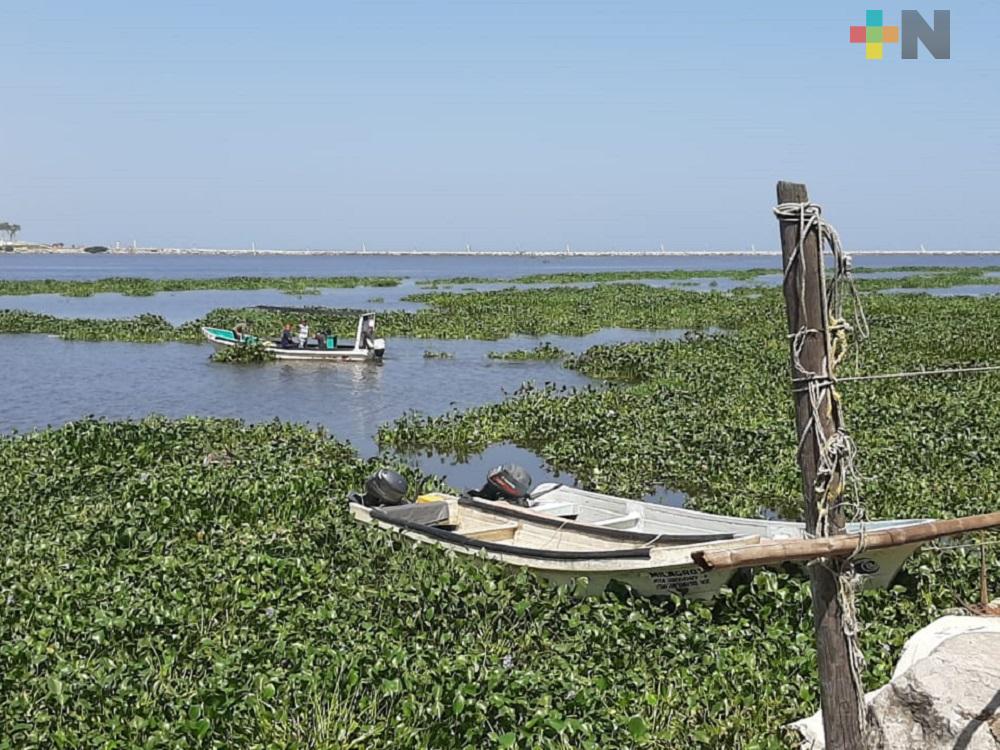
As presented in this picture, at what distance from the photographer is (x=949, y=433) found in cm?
1512

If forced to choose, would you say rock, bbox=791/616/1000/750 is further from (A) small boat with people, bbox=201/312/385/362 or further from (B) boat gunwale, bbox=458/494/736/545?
(A) small boat with people, bbox=201/312/385/362

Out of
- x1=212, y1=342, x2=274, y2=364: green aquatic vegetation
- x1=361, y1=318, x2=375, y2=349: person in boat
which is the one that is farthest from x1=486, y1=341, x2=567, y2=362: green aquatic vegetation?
x1=212, y1=342, x2=274, y2=364: green aquatic vegetation

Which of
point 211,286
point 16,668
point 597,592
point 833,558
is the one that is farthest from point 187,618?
point 211,286


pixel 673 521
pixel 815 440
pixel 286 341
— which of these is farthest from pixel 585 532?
pixel 286 341

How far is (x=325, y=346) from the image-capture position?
30406 mm

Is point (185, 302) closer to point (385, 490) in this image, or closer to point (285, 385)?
point (285, 385)

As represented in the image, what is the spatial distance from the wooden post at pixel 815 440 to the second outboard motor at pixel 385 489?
6.77 meters

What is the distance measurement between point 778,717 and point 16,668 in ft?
17.4

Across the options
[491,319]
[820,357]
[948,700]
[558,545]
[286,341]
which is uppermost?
[820,357]

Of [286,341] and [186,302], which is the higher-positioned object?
[186,302]

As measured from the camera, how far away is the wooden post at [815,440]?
5125 millimetres

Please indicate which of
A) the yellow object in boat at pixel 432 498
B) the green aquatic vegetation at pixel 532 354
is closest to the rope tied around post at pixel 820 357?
the yellow object in boat at pixel 432 498

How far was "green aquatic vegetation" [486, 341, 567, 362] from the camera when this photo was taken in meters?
30.6

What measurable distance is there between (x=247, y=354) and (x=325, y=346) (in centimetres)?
238
